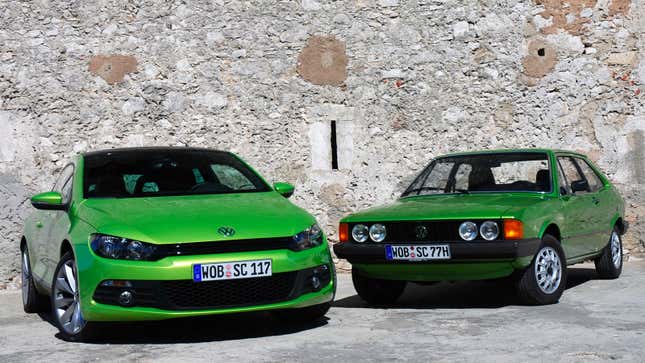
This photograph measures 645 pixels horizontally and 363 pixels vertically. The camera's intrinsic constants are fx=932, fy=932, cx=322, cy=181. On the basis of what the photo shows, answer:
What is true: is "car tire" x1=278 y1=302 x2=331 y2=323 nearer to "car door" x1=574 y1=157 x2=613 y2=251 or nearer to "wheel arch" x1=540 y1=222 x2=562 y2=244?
"wheel arch" x1=540 y1=222 x2=562 y2=244

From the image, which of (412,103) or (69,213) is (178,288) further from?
(412,103)

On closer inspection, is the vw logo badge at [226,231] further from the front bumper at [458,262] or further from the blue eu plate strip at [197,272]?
the front bumper at [458,262]

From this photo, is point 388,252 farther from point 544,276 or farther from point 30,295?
point 30,295

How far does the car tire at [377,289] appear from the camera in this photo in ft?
25.6

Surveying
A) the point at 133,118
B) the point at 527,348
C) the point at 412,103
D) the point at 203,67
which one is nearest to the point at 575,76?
the point at 412,103

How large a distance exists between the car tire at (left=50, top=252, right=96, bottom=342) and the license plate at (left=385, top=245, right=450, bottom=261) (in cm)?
241

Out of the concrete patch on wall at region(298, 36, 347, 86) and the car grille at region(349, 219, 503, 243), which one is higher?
the concrete patch on wall at region(298, 36, 347, 86)

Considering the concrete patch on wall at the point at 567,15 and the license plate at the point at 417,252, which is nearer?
the license plate at the point at 417,252

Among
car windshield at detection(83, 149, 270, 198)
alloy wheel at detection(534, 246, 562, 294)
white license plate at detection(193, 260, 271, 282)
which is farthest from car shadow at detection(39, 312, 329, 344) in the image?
alloy wheel at detection(534, 246, 562, 294)

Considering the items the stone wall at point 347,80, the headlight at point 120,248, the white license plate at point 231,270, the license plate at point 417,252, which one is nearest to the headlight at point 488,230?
the license plate at point 417,252

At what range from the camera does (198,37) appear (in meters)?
11.0

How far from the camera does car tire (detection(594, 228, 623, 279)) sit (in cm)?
886

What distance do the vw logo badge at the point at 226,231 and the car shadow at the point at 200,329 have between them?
72 cm

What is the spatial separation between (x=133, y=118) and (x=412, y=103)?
10.7 feet
